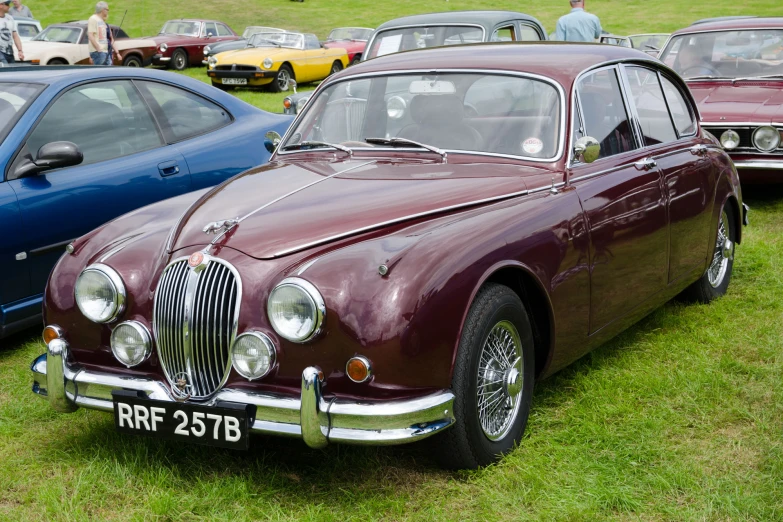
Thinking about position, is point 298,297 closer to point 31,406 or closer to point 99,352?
point 99,352

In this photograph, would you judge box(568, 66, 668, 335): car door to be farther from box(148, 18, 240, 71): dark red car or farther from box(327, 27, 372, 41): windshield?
box(327, 27, 372, 41): windshield

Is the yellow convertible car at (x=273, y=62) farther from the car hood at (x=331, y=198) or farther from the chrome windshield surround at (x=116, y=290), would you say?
the chrome windshield surround at (x=116, y=290)

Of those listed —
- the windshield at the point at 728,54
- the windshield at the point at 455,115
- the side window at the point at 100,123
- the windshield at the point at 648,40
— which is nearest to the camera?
the windshield at the point at 455,115

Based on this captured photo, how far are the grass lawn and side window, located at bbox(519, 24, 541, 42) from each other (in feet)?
19.5

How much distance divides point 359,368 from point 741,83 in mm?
→ 7044

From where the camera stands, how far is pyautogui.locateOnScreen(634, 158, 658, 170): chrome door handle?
15.3ft

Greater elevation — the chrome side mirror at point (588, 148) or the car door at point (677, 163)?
the chrome side mirror at point (588, 148)

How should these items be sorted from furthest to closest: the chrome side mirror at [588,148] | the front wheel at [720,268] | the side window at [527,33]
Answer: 1. the side window at [527,33]
2. the front wheel at [720,268]
3. the chrome side mirror at [588,148]

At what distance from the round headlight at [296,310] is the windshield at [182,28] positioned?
928 inches

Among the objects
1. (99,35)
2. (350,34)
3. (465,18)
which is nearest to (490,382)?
(465,18)

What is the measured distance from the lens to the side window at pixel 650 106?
4957 mm

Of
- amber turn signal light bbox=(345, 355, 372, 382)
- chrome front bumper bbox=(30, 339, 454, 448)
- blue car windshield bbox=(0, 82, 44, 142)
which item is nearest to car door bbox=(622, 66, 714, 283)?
chrome front bumper bbox=(30, 339, 454, 448)

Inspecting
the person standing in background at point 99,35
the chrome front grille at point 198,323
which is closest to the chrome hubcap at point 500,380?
the chrome front grille at point 198,323

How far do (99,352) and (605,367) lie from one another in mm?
2518
